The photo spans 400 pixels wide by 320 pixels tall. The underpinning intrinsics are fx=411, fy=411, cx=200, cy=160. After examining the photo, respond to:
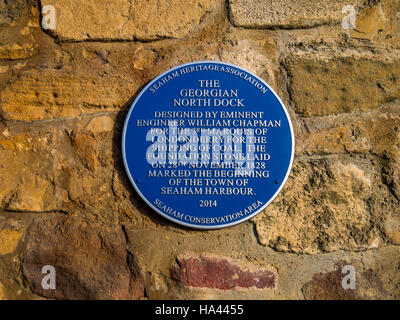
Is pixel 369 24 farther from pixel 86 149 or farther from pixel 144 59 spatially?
pixel 86 149

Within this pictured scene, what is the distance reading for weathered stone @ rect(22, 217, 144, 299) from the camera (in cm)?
177

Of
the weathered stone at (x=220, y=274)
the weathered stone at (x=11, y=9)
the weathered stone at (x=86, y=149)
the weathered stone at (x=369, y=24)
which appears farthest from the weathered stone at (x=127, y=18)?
the weathered stone at (x=220, y=274)

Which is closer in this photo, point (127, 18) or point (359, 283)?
point (359, 283)

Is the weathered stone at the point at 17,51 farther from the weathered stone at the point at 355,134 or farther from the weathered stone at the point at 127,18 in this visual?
the weathered stone at the point at 355,134

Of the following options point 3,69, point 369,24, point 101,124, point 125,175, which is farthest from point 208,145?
point 3,69

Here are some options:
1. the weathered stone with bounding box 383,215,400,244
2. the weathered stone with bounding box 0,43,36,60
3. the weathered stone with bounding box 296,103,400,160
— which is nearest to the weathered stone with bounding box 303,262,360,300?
the weathered stone with bounding box 383,215,400,244

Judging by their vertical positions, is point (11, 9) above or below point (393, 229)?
above

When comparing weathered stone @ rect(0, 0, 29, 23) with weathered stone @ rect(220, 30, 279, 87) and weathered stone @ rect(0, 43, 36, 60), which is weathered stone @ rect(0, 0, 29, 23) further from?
weathered stone @ rect(220, 30, 279, 87)

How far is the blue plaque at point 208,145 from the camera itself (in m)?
1.77

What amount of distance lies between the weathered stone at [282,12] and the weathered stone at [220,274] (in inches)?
42.0

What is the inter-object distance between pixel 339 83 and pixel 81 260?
4.53 feet

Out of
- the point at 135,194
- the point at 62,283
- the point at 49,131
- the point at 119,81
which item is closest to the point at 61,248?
the point at 62,283

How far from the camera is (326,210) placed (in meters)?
1.78

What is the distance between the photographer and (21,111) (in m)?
1.89
